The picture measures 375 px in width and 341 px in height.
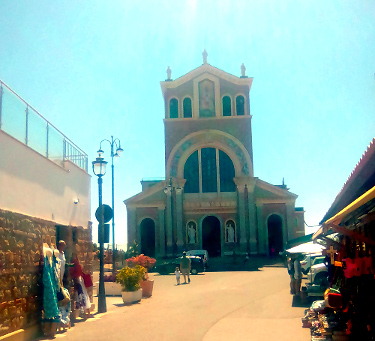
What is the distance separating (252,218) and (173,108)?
512 inches

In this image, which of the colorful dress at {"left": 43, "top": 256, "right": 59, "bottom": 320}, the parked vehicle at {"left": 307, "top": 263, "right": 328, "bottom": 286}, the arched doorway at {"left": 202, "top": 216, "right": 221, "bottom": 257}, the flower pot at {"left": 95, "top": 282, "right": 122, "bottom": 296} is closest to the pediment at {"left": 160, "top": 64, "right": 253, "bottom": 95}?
the arched doorway at {"left": 202, "top": 216, "right": 221, "bottom": 257}

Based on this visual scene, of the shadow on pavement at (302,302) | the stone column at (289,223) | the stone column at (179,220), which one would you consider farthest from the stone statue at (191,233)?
the shadow on pavement at (302,302)

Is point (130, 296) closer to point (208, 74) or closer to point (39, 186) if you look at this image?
point (39, 186)

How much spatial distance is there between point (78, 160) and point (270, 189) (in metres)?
30.2

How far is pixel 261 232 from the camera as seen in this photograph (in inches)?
1619

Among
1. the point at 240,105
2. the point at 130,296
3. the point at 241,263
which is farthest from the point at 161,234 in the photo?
the point at 130,296

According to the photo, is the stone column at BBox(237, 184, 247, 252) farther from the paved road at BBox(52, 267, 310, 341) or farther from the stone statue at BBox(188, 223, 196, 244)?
the paved road at BBox(52, 267, 310, 341)

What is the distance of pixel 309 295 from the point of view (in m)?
15.2

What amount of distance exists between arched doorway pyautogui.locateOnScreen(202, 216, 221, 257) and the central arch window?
9.33 ft

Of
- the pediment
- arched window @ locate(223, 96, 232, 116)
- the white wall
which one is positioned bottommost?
the white wall

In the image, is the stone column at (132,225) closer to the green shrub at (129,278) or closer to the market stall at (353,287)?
the green shrub at (129,278)

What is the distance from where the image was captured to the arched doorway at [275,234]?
41406 millimetres

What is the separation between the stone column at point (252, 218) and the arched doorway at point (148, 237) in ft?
29.0

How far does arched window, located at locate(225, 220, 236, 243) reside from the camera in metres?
41.2
